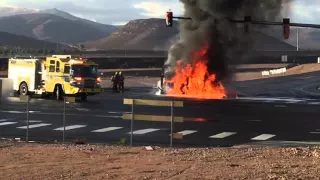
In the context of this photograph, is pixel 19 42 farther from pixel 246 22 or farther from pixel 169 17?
pixel 246 22

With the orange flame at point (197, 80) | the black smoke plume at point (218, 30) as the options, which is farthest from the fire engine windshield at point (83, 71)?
the black smoke plume at point (218, 30)

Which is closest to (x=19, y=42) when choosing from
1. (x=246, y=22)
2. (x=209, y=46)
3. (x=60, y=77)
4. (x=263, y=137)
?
(x=209, y=46)

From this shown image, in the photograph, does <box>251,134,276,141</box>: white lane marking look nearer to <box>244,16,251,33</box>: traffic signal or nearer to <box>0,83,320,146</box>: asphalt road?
<box>0,83,320,146</box>: asphalt road

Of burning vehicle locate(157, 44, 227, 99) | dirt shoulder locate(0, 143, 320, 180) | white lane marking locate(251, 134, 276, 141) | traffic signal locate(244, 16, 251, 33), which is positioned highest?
traffic signal locate(244, 16, 251, 33)

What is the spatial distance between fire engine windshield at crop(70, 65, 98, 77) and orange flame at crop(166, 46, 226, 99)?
7.85 m

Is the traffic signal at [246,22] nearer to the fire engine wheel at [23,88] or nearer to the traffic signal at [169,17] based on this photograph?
Answer: the traffic signal at [169,17]

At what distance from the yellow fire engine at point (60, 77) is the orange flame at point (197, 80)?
7940 mm

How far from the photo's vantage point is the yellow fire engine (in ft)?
109

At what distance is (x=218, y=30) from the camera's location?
41344mm

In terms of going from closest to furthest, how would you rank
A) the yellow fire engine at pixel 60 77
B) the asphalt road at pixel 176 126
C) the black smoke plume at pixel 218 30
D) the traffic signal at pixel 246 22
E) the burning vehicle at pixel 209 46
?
the asphalt road at pixel 176 126 → the traffic signal at pixel 246 22 → the yellow fire engine at pixel 60 77 → the burning vehicle at pixel 209 46 → the black smoke plume at pixel 218 30

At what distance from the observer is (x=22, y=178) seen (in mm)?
8281

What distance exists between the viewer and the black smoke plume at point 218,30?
134 feet

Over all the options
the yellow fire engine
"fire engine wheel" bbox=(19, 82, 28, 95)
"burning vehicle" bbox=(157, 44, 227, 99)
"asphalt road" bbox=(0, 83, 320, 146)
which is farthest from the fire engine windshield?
"burning vehicle" bbox=(157, 44, 227, 99)

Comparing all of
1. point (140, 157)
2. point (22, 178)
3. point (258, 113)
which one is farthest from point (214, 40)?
point (22, 178)
